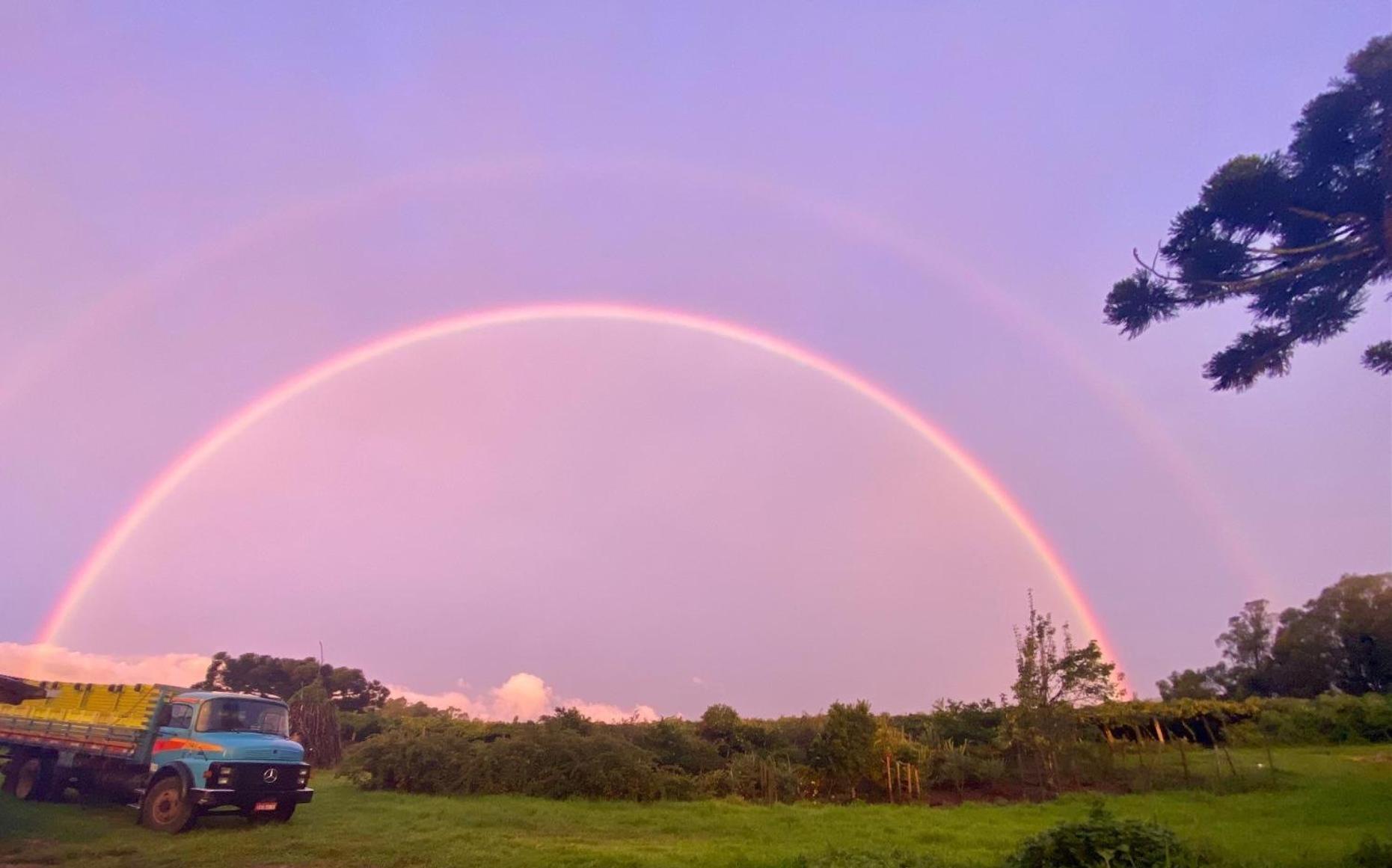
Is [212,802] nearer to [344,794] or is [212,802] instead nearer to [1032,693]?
[344,794]

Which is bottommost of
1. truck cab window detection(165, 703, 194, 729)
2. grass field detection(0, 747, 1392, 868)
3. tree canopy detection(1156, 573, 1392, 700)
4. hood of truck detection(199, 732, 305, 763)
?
grass field detection(0, 747, 1392, 868)

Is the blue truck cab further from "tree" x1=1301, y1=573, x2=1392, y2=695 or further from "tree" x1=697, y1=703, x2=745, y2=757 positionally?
"tree" x1=1301, y1=573, x2=1392, y2=695

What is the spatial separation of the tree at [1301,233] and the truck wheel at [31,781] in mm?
21440

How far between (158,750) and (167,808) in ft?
3.66

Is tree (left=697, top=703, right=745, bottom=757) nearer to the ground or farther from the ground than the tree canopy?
nearer to the ground

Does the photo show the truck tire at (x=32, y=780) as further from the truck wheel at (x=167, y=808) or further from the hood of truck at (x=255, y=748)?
the hood of truck at (x=255, y=748)

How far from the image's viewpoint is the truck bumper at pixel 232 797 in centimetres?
1380

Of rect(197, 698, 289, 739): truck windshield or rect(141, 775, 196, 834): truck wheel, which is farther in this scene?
rect(197, 698, 289, 739): truck windshield

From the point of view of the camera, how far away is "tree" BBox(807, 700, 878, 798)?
805 inches

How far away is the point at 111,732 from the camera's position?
15.5 m

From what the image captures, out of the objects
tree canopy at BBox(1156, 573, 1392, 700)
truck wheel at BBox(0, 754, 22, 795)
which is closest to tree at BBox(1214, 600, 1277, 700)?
tree canopy at BBox(1156, 573, 1392, 700)

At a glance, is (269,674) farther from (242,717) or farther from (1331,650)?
(1331,650)

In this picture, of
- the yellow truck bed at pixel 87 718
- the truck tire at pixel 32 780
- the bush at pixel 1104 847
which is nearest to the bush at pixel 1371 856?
the bush at pixel 1104 847

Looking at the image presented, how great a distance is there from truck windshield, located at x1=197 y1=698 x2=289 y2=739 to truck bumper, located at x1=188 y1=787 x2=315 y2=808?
1.18 metres
